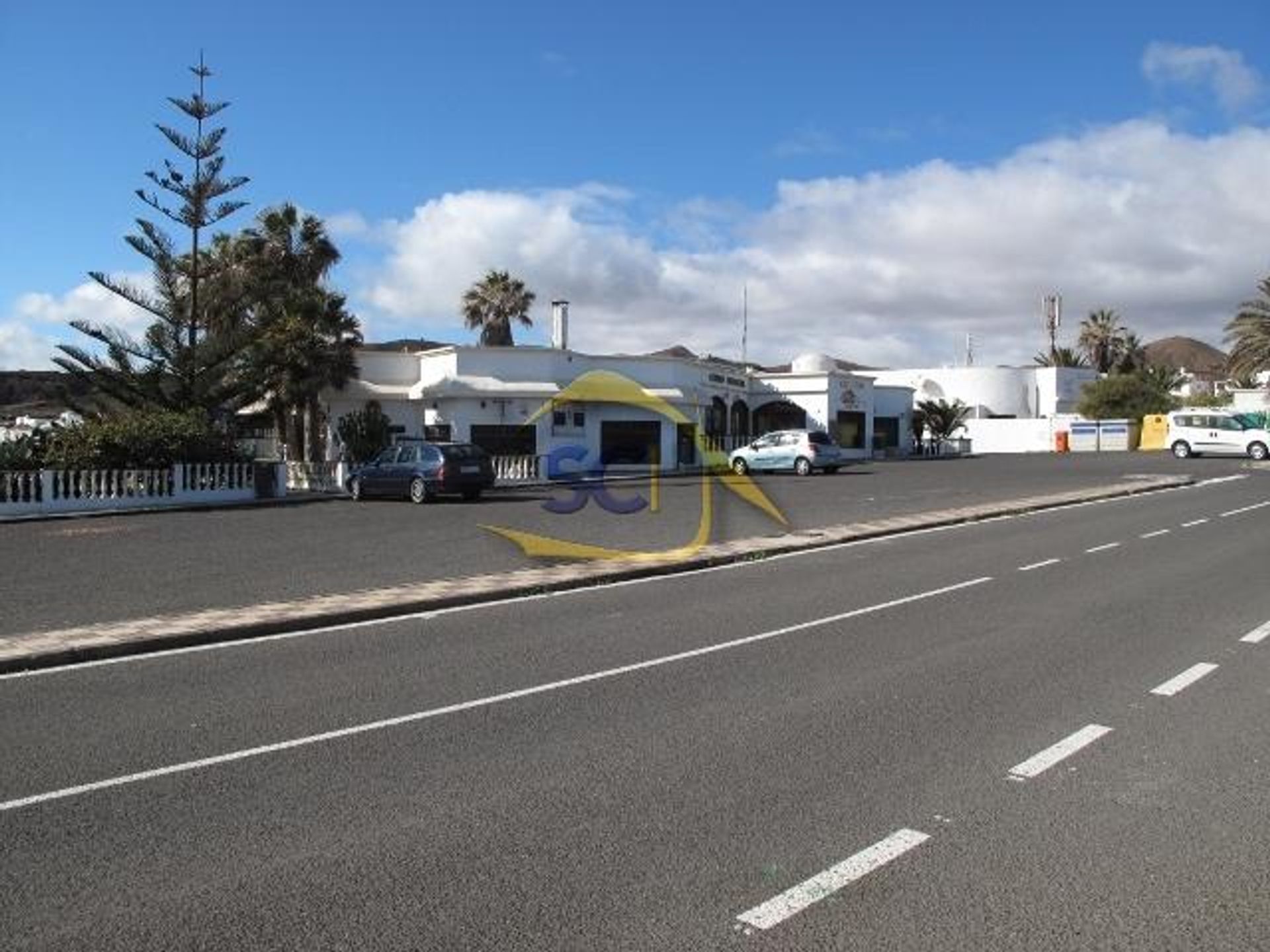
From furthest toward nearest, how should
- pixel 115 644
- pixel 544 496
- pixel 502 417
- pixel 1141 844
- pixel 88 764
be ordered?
pixel 502 417, pixel 544 496, pixel 115 644, pixel 88 764, pixel 1141 844

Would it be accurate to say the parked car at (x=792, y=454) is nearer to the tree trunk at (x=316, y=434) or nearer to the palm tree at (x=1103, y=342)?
the tree trunk at (x=316, y=434)

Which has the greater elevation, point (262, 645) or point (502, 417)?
point (502, 417)

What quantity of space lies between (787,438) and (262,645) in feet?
104

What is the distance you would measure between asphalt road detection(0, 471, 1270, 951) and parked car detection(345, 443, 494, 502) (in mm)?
17243

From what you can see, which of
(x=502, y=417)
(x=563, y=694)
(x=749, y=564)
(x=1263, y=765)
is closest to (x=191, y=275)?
(x=502, y=417)

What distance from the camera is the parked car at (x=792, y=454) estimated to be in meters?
38.8

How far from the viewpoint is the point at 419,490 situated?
27188 millimetres

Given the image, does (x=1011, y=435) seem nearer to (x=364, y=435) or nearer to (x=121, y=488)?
(x=364, y=435)

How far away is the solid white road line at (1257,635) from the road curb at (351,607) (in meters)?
6.60

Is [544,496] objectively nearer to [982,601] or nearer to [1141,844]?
[982,601]

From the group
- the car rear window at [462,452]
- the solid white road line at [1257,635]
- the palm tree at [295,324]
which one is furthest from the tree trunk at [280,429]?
the solid white road line at [1257,635]

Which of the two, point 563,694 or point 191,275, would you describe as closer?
point 563,694

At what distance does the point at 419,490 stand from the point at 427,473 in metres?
0.49

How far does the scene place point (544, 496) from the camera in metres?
29.1
